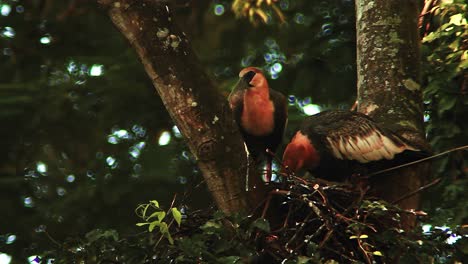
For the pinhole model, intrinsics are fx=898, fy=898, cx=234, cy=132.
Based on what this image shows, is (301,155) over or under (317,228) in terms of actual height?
over

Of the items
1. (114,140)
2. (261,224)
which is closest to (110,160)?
(114,140)

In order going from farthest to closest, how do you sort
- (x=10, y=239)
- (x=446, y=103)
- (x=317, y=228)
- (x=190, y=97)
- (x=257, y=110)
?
1. (x=10, y=239)
2. (x=257, y=110)
3. (x=446, y=103)
4. (x=317, y=228)
5. (x=190, y=97)

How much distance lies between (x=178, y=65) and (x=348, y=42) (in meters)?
3.80

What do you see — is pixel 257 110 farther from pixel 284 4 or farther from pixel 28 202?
pixel 284 4

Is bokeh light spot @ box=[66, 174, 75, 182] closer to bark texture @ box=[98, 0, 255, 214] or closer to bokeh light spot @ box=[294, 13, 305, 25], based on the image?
bokeh light spot @ box=[294, 13, 305, 25]

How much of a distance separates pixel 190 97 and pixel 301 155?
5.68 feet

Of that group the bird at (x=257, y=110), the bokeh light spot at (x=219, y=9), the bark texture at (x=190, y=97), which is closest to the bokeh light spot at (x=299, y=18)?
the bokeh light spot at (x=219, y=9)

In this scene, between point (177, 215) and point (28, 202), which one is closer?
point (177, 215)

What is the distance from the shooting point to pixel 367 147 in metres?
5.57

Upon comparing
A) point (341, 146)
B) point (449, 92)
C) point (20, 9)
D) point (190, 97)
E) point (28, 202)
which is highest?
point (20, 9)

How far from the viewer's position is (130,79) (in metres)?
7.51

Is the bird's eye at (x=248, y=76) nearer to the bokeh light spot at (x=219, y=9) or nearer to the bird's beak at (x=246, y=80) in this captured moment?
the bird's beak at (x=246, y=80)

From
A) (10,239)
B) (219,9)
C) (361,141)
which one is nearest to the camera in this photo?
(361,141)

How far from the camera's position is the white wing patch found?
17.3 feet
